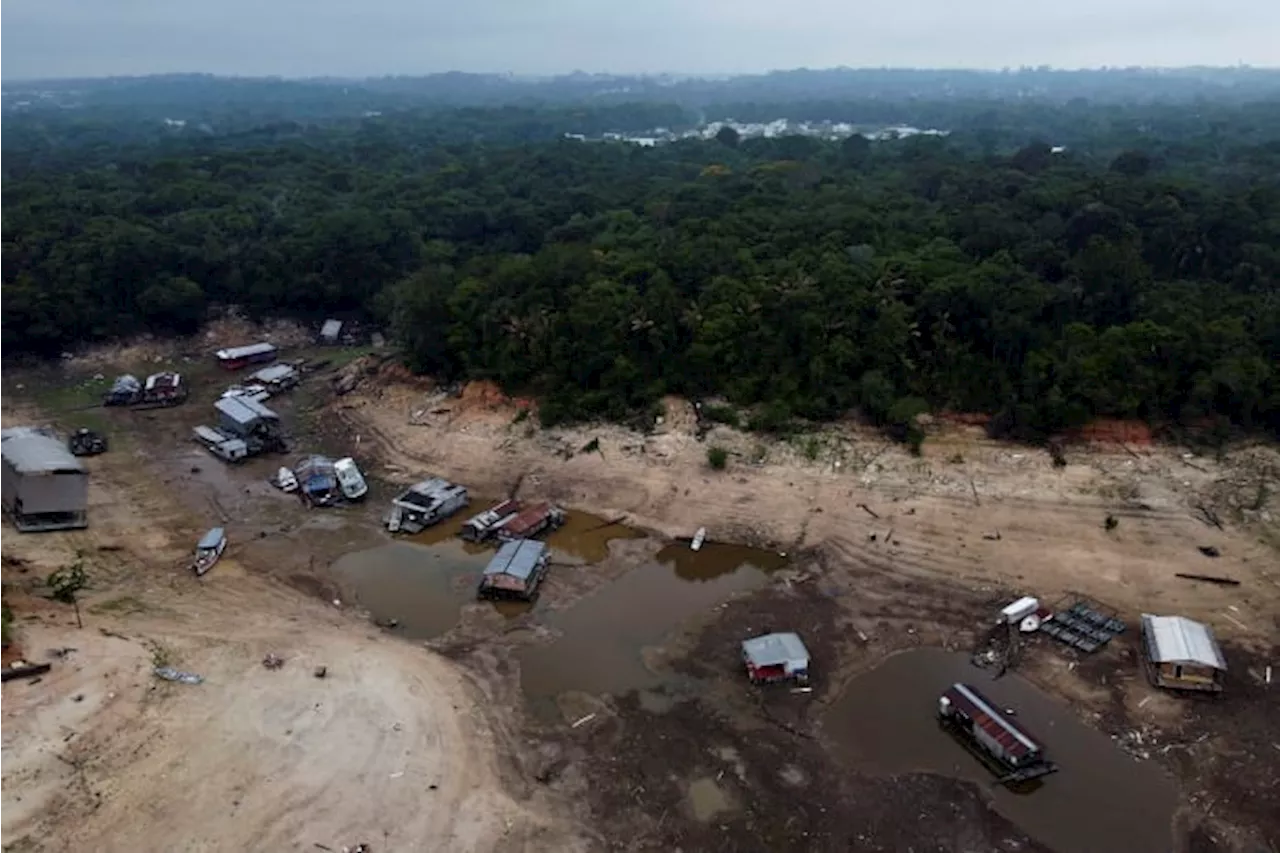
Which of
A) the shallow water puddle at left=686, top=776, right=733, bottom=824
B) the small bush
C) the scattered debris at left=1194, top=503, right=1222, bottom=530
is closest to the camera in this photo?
the shallow water puddle at left=686, top=776, right=733, bottom=824

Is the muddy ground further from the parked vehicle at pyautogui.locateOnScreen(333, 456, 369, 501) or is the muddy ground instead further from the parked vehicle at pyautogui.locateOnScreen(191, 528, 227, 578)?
the parked vehicle at pyautogui.locateOnScreen(191, 528, 227, 578)

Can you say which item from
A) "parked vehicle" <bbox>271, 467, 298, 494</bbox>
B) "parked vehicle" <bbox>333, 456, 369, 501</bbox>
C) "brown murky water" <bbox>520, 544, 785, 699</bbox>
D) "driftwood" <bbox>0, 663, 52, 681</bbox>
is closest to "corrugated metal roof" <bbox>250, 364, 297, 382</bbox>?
"parked vehicle" <bbox>271, 467, 298, 494</bbox>

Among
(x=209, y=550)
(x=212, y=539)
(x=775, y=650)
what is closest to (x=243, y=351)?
(x=212, y=539)

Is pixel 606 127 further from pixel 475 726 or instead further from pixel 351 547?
pixel 475 726

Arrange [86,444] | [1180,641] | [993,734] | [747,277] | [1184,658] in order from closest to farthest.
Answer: [993,734] < [1184,658] < [1180,641] < [86,444] < [747,277]

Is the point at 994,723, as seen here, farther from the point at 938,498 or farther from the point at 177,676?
the point at 177,676

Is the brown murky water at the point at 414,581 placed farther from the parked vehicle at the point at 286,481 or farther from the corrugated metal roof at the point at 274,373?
the corrugated metal roof at the point at 274,373

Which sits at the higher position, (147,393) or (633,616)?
(147,393)
